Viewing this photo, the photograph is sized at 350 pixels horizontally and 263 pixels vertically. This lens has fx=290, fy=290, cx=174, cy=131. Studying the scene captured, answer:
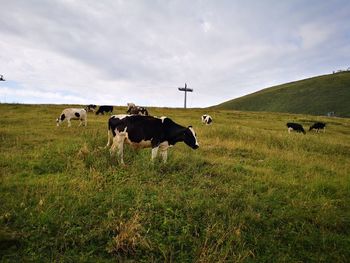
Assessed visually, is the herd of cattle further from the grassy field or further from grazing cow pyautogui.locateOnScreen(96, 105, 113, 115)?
grazing cow pyautogui.locateOnScreen(96, 105, 113, 115)

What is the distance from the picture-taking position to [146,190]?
302 inches

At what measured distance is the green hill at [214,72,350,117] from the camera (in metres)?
Result: 89.0

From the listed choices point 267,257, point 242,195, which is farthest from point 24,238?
point 242,195

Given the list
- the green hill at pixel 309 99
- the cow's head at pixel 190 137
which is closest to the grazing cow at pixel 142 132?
the cow's head at pixel 190 137

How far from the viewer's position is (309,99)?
326 ft

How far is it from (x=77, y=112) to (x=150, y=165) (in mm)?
15870

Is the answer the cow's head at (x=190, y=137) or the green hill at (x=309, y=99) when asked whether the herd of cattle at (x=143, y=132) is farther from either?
the green hill at (x=309, y=99)

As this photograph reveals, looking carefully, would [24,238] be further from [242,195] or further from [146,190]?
[242,195]

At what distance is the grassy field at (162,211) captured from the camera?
17.5 feet

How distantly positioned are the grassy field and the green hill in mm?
83037

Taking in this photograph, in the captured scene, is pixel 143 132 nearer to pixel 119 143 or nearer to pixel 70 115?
pixel 119 143

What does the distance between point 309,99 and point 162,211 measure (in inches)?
4115

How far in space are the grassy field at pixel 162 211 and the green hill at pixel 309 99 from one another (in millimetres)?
83037

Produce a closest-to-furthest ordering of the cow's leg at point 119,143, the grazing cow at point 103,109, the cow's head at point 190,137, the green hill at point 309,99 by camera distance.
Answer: the cow's leg at point 119,143 → the cow's head at point 190,137 → the grazing cow at point 103,109 → the green hill at point 309,99
